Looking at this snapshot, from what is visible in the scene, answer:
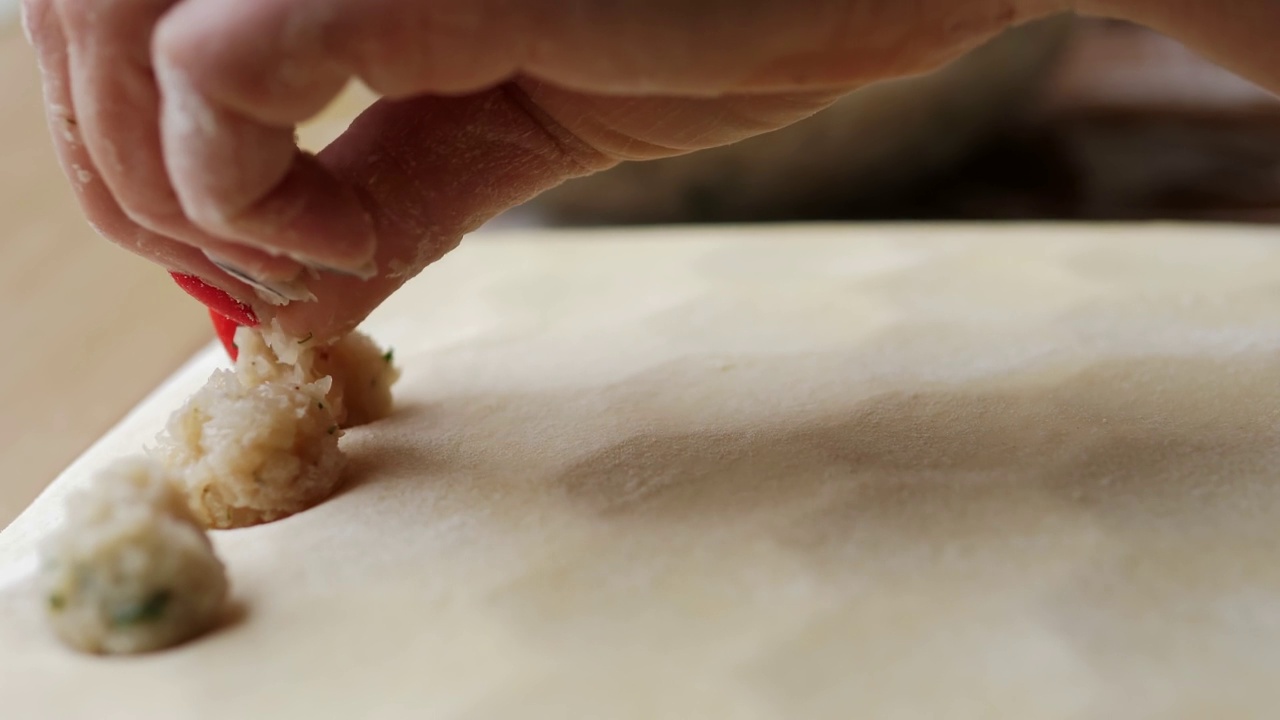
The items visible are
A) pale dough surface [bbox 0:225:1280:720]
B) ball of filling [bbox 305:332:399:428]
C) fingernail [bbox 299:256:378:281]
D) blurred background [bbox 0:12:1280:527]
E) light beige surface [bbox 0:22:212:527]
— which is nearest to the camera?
pale dough surface [bbox 0:225:1280:720]

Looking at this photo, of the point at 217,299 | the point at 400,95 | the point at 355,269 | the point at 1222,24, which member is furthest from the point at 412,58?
the point at 1222,24

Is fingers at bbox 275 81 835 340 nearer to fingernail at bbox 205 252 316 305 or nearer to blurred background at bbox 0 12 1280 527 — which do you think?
fingernail at bbox 205 252 316 305

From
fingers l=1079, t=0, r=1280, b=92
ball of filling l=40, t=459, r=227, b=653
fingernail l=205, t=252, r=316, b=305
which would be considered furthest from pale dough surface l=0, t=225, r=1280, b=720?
fingers l=1079, t=0, r=1280, b=92

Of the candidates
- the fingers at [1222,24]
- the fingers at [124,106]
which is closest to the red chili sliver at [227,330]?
the fingers at [124,106]

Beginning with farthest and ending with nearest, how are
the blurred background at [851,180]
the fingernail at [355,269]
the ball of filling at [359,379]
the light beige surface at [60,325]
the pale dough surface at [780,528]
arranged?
the blurred background at [851,180] < the light beige surface at [60,325] < the ball of filling at [359,379] < the fingernail at [355,269] < the pale dough surface at [780,528]

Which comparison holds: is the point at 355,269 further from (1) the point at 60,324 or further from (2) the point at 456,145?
(1) the point at 60,324

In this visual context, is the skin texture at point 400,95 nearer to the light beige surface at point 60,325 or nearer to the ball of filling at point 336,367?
the ball of filling at point 336,367
